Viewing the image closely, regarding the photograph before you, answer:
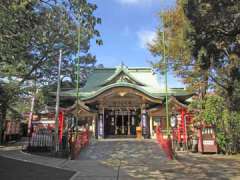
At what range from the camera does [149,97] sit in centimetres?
2464

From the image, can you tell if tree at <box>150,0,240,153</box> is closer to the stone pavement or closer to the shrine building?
the stone pavement

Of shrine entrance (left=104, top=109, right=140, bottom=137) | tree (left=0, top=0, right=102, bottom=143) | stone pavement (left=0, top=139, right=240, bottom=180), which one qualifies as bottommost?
stone pavement (left=0, top=139, right=240, bottom=180)

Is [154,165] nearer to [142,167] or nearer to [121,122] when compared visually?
[142,167]

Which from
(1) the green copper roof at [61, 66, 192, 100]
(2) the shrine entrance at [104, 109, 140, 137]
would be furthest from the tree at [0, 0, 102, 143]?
(2) the shrine entrance at [104, 109, 140, 137]

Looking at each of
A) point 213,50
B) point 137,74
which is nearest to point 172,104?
point 137,74

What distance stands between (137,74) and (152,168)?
21124 millimetres

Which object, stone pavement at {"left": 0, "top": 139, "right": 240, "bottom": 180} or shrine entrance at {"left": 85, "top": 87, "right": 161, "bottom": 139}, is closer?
stone pavement at {"left": 0, "top": 139, "right": 240, "bottom": 180}

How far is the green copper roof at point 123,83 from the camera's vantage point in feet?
80.8

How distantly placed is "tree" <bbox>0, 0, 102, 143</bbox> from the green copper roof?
122 inches

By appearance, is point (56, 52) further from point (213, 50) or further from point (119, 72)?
point (213, 50)

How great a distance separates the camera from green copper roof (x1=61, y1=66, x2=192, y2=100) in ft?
80.8

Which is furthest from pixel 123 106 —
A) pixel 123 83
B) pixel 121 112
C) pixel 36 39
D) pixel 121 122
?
pixel 36 39

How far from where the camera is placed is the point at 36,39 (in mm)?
15625

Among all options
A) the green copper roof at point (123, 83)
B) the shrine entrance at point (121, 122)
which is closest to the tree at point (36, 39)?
the green copper roof at point (123, 83)
